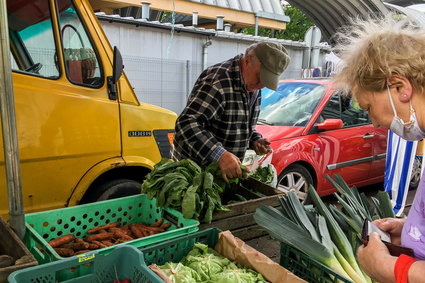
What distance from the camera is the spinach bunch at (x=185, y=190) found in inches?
83.6

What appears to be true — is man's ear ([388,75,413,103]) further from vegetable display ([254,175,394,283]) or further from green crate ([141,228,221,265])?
green crate ([141,228,221,265])

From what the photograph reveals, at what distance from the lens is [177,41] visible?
10391mm

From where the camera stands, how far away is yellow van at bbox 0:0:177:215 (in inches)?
122

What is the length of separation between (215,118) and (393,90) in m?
1.63

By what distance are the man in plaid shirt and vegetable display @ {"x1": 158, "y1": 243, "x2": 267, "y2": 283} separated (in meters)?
0.83

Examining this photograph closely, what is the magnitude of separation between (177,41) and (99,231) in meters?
8.80

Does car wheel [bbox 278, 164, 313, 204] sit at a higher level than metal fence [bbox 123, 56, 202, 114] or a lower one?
lower

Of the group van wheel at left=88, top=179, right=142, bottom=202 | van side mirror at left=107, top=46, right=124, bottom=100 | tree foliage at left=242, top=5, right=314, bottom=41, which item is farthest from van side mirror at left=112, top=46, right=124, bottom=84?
tree foliage at left=242, top=5, right=314, bottom=41

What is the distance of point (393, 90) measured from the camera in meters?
1.35

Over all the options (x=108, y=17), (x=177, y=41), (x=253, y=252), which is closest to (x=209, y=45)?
(x=177, y=41)

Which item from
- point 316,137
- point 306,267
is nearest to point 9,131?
point 306,267

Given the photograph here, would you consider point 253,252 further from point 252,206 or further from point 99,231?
point 99,231

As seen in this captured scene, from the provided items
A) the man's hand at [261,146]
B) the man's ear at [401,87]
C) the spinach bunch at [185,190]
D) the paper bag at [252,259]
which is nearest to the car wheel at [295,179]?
the man's hand at [261,146]

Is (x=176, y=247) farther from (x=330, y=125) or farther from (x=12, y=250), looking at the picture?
(x=330, y=125)
